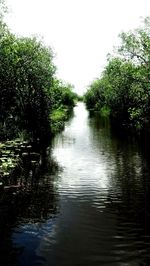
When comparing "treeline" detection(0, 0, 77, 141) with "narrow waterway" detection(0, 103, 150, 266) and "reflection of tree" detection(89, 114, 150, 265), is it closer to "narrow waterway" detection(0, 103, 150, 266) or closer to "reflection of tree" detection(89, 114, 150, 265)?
"reflection of tree" detection(89, 114, 150, 265)

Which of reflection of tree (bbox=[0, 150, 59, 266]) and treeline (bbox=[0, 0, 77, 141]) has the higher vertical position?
treeline (bbox=[0, 0, 77, 141])

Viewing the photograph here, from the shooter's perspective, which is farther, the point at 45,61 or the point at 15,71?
the point at 45,61

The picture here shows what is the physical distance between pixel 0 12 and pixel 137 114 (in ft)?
76.5

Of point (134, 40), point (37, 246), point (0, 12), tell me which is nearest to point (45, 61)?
point (134, 40)

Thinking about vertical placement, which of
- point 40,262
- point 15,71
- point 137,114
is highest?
point 15,71

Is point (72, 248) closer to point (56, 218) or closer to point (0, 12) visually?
point (56, 218)

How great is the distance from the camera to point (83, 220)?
17703 mm

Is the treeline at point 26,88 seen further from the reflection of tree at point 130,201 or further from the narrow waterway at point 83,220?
the narrow waterway at point 83,220

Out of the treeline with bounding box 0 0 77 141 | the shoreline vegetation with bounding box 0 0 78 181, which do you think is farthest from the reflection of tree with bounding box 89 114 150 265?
the treeline with bounding box 0 0 77 141

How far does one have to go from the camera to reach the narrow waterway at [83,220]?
1359 centimetres

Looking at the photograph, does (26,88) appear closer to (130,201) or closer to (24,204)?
(24,204)

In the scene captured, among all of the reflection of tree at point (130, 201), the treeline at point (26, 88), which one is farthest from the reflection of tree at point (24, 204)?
the treeline at point (26, 88)

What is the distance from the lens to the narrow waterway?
13586mm

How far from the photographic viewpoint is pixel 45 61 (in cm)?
5141
